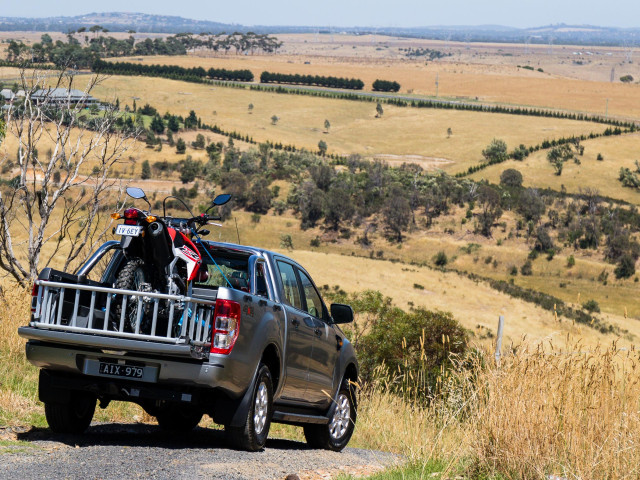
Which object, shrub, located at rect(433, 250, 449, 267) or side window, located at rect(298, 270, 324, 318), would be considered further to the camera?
Result: shrub, located at rect(433, 250, 449, 267)

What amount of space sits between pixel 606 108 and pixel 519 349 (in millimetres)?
164086

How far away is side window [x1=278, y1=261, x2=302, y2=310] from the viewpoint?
9.20 metres

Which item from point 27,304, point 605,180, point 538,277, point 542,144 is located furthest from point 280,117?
point 27,304

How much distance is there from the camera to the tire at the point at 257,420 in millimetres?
7941

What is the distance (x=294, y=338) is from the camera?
896cm

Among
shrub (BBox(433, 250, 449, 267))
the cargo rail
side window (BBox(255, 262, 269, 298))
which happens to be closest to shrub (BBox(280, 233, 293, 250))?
shrub (BBox(433, 250, 449, 267))

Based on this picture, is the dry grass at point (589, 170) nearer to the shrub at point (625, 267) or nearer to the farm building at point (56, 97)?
the shrub at point (625, 267)

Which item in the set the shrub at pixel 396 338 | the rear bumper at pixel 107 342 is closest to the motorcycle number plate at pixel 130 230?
the rear bumper at pixel 107 342

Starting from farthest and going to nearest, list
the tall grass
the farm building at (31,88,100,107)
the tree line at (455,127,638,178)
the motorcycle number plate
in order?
the tree line at (455,127,638,178)
the farm building at (31,88,100,107)
the motorcycle number plate
the tall grass

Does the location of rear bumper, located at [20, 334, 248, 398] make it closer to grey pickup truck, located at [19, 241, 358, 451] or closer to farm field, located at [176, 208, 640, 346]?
grey pickup truck, located at [19, 241, 358, 451]

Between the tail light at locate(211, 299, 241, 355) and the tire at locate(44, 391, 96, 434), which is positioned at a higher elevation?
the tail light at locate(211, 299, 241, 355)

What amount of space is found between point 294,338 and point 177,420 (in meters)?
1.68

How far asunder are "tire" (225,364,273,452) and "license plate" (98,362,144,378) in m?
0.90

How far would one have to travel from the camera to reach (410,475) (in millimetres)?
6863
